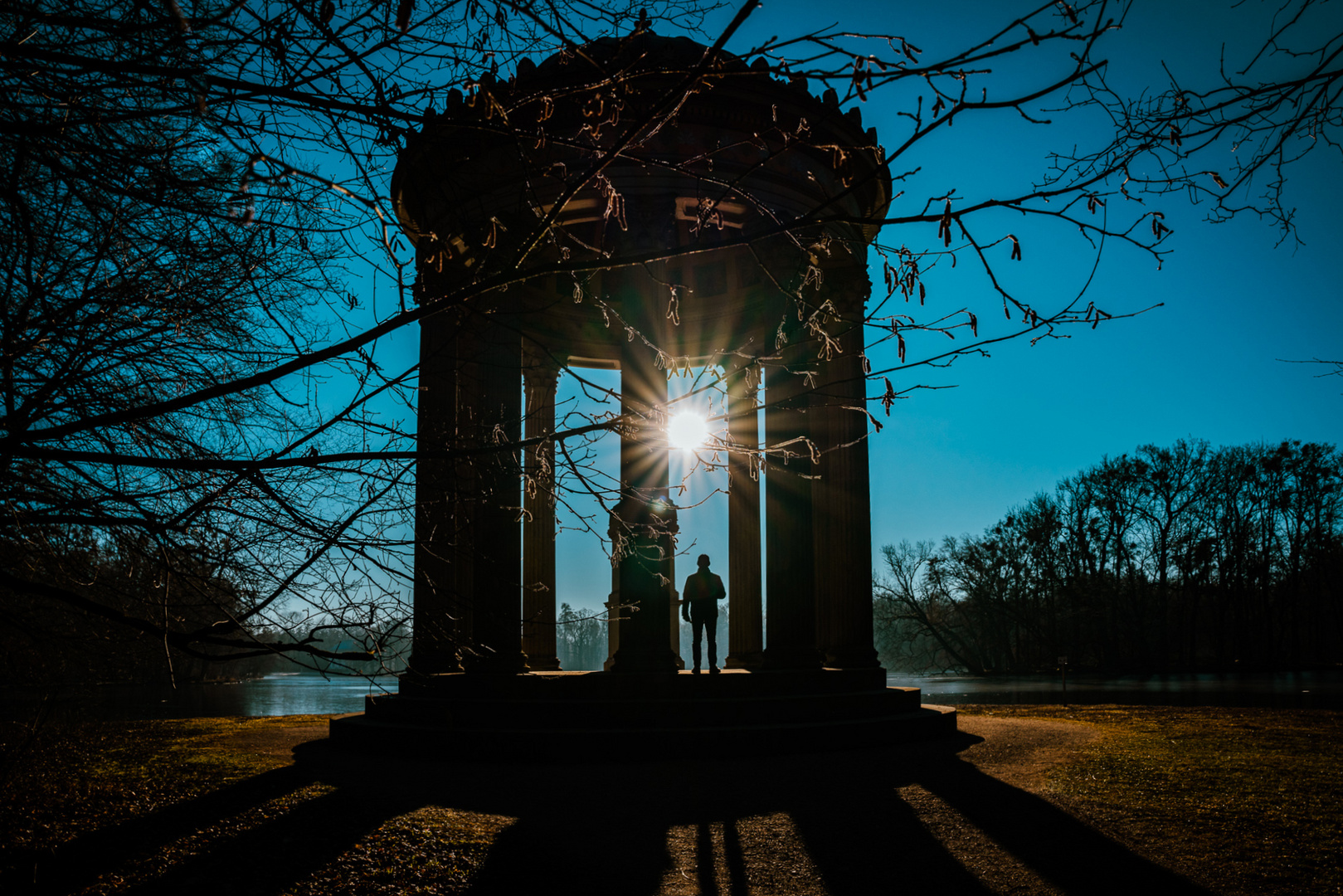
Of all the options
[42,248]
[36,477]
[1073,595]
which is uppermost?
[42,248]

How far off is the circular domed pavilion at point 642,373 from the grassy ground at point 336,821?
1769 mm

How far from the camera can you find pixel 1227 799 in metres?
9.47

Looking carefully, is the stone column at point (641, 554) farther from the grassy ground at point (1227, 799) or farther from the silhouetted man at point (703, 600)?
the grassy ground at point (1227, 799)

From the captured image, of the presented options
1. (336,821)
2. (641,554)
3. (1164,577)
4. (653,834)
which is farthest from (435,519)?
(1164,577)

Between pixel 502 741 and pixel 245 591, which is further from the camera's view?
pixel 502 741

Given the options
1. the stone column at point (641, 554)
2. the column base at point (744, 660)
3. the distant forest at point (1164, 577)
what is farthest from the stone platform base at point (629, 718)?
the distant forest at point (1164, 577)

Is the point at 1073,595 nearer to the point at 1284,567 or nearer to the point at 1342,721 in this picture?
the point at 1284,567

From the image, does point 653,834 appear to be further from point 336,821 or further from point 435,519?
point 435,519

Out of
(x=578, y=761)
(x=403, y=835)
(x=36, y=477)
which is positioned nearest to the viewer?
(x=36, y=477)

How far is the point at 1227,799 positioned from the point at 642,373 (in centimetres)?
1106

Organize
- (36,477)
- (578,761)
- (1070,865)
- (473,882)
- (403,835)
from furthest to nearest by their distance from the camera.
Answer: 1. (578,761)
2. (403,835)
3. (1070,865)
4. (473,882)
5. (36,477)

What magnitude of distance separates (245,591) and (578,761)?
8850mm

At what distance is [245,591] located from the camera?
5031 millimetres

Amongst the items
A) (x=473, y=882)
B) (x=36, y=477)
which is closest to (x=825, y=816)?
(x=473, y=882)
